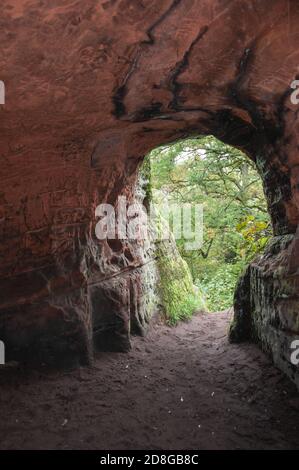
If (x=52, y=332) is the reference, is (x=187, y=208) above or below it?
above

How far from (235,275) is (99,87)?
28.6ft

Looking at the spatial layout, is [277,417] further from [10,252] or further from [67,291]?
[10,252]

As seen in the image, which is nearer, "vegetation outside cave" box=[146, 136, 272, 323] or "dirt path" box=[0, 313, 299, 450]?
"dirt path" box=[0, 313, 299, 450]

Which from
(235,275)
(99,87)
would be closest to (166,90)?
(99,87)

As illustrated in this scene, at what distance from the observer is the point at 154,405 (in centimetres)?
337

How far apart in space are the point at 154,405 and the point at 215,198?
7.01m

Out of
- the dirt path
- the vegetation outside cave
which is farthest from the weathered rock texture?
the vegetation outside cave

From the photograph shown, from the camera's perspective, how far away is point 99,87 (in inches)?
130

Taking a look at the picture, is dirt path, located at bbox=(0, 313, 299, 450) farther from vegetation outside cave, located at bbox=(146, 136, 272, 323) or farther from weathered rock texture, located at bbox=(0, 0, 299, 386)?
vegetation outside cave, located at bbox=(146, 136, 272, 323)

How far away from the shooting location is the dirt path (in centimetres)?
270

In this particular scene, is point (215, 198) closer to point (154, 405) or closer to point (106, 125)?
point (106, 125)

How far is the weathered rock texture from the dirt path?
39cm

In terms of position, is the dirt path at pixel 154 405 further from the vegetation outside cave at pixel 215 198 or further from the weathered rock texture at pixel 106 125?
the vegetation outside cave at pixel 215 198

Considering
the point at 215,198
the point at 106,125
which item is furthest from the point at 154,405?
the point at 215,198
